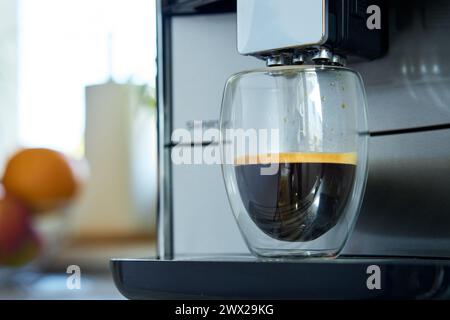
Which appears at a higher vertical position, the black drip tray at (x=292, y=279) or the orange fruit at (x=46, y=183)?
the orange fruit at (x=46, y=183)

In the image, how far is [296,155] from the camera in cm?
45

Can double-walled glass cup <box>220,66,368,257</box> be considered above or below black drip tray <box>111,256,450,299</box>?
above

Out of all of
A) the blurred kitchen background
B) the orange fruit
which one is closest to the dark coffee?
the blurred kitchen background

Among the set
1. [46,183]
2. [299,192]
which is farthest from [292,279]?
[46,183]

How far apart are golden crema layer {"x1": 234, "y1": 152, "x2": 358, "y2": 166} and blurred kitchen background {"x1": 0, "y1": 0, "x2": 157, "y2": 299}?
0.24 metres

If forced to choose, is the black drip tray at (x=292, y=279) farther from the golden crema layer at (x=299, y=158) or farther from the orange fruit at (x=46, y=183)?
the orange fruit at (x=46, y=183)

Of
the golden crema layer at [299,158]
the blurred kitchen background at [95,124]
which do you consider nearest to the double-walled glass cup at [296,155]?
the golden crema layer at [299,158]

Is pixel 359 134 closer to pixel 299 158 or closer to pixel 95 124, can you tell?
pixel 299 158

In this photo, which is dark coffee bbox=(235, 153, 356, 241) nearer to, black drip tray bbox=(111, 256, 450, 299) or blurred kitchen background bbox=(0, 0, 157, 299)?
black drip tray bbox=(111, 256, 450, 299)

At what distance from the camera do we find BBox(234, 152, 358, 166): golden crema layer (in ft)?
1.48

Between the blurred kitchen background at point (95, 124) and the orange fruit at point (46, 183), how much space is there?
1 centimetres

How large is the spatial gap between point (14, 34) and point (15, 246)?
51cm

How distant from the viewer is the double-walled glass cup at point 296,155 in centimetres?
45
